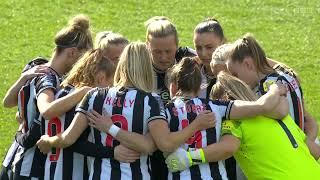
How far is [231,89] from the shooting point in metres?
6.52

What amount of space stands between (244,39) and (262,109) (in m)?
0.71

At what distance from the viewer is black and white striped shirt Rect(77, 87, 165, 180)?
20.5 feet

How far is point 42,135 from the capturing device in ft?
22.3

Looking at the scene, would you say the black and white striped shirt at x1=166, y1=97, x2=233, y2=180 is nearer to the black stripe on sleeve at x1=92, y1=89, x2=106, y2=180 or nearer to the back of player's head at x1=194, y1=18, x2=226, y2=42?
the black stripe on sleeve at x1=92, y1=89, x2=106, y2=180

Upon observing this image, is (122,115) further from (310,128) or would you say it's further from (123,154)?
(310,128)

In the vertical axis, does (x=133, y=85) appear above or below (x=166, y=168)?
above

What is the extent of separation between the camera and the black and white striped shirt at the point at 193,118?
6352 mm

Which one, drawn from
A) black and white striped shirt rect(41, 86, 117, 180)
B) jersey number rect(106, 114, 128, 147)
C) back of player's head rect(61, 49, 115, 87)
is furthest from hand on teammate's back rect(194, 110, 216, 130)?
black and white striped shirt rect(41, 86, 117, 180)

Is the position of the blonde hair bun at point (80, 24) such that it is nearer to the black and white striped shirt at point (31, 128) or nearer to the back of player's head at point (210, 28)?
the black and white striped shirt at point (31, 128)

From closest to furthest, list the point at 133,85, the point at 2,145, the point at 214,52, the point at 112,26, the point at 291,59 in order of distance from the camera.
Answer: the point at 133,85, the point at 214,52, the point at 2,145, the point at 291,59, the point at 112,26

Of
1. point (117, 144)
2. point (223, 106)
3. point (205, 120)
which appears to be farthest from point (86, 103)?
point (223, 106)

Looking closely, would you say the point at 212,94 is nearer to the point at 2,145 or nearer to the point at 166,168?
the point at 166,168

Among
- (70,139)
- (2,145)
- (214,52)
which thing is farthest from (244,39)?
(2,145)

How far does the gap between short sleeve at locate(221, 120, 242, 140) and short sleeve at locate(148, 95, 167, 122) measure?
47 centimetres
